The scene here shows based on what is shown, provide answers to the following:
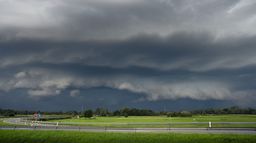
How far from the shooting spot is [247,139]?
43.5 m

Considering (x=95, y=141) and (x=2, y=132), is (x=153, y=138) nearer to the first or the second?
(x=95, y=141)

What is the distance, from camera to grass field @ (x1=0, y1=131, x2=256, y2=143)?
44375 millimetres

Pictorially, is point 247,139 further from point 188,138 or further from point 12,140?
point 12,140

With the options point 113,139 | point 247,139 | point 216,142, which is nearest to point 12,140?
point 113,139

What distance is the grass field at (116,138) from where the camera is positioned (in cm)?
4438

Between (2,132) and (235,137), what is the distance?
121 ft

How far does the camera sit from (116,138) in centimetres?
4806

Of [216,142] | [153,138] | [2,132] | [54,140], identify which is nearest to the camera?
[216,142]

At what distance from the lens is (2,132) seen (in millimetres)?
59812

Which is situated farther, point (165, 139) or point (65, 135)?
point (65, 135)

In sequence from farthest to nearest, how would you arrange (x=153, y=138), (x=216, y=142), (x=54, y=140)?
1. (x=54, y=140)
2. (x=153, y=138)
3. (x=216, y=142)

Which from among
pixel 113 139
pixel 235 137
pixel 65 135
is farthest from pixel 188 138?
pixel 65 135

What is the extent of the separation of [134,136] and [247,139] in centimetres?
1411

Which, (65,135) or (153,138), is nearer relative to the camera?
(153,138)
